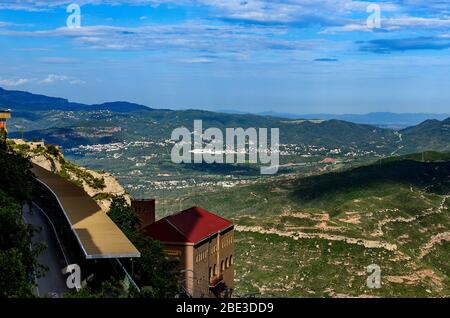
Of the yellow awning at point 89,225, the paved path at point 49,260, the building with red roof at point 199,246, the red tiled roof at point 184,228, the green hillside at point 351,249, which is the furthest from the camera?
the green hillside at point 351,249

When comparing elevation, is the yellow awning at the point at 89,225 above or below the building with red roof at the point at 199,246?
above

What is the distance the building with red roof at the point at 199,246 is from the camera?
58.1 meters

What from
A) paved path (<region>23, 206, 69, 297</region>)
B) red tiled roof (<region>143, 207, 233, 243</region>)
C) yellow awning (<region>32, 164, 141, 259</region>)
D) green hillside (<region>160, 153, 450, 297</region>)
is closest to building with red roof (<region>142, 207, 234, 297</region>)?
red tiled roof (<region>143, 207, 233, 243</region>)

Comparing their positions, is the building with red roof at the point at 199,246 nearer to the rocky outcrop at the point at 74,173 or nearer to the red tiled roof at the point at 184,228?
the red tiled roof at the point at 184,228

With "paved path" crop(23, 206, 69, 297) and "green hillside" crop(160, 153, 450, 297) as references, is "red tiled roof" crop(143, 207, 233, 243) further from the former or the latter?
"green hillside" crop(160, 153, 450, 297)

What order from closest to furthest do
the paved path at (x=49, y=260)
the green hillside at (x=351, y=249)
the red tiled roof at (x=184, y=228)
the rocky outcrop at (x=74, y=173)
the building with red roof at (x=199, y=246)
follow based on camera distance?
the paved path at (x=49, y=260) → the building with red roof at (x=199, y=246) → the red tiled roof at (x=184, y=228) → the rocky outcrop at (x=74, y=173) → the green hillside at (x=351, y=249)

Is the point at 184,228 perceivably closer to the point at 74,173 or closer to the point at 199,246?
the point at 199,246

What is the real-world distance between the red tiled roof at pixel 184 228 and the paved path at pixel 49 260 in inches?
448

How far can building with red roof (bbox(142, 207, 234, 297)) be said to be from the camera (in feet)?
191

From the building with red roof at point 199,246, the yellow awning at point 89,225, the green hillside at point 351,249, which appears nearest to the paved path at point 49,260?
the yellow awning at point 89,225

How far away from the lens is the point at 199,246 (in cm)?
6000

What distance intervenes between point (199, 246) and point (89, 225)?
Answer: 74.8 feet
